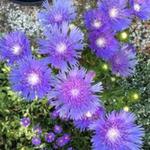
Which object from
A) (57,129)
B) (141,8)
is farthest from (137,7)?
(57,129)

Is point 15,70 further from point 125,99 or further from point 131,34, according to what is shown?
point 131,34

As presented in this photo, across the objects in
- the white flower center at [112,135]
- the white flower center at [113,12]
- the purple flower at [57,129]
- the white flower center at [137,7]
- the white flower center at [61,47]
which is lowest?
the white flower center at [112,135]

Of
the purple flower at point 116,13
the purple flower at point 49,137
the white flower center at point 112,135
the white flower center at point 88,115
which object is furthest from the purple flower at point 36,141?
the purple flower at point 116,13

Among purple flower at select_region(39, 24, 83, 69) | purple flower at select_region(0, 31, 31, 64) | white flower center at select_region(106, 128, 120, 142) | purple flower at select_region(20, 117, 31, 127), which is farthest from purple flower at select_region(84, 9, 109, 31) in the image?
purple flower at select_region(20, 117, 31, 127)

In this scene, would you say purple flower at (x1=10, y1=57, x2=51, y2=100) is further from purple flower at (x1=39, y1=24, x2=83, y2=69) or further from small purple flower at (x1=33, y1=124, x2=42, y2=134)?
small purple flower at (x1=33, y1=124, x2=42, y2=134)

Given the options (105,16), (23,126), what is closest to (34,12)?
(23,126)

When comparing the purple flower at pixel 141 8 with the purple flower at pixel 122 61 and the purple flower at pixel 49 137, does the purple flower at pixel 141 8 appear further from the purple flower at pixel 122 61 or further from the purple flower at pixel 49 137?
the purple flower at pixel 49 137
